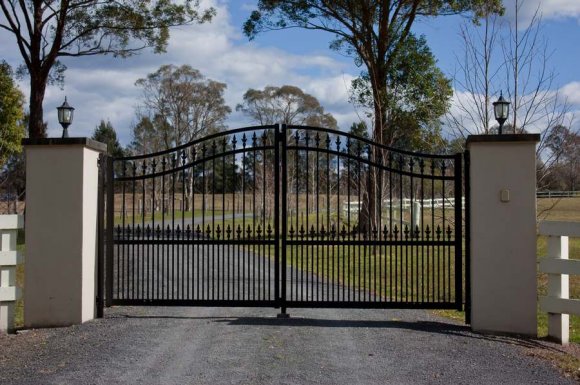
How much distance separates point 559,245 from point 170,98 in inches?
1658

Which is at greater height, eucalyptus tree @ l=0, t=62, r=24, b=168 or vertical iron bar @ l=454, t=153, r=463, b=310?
eucalyptus tree @ l=0, t=62, r=24, b=168

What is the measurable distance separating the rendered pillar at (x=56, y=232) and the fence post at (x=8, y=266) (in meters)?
0.21

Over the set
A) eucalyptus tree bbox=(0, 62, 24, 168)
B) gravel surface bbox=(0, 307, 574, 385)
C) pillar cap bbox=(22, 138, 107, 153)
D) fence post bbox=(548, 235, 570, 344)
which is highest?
eucalyptus tree bbox=(0, 62, 24, 168)

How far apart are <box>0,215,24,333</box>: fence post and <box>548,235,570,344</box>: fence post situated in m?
6.48

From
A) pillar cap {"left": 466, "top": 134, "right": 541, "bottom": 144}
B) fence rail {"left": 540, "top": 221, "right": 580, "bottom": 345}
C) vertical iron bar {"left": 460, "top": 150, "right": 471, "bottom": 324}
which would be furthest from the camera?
vertical iron bar {"left": 460, "top": 150, "right": 471, "bottom": 324}

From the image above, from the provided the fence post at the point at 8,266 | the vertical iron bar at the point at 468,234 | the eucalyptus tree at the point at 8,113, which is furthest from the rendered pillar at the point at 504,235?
the eucalyptus tree at the point at 8,113

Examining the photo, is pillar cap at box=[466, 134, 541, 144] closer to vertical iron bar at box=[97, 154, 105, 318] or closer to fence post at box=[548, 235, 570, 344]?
fence post at box=[548, 235, 570, 344]

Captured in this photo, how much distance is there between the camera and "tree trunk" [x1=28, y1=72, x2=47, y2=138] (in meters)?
21.4

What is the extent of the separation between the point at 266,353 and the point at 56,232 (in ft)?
10.9

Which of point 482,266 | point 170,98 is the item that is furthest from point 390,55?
point 170,98

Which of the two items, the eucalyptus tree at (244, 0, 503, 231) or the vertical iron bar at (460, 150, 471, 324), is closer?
the vertical iron bar at (460, 150, 471, 324)

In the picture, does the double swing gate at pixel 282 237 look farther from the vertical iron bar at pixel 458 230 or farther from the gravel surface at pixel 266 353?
the gravel surface at pixel 266 353

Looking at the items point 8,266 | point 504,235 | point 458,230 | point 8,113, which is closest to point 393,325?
point 458,230

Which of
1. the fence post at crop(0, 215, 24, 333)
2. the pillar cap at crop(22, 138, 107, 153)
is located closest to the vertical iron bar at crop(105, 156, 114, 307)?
the pillar cap at crop(22, 138, 107, 153)
